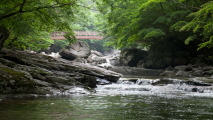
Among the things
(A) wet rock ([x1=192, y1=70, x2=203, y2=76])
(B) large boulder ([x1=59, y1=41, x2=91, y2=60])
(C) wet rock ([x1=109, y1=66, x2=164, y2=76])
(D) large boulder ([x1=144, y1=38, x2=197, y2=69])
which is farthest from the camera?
(B) large boulder ([x1=59, y1=41, x2=91, y2=60])

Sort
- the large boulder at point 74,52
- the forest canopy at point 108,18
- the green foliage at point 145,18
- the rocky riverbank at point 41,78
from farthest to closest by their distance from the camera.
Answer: the large boulder at point 74,52 → the green foliage at point 145,18 → the forest canopy at point 108,18 → the rocky riverbank at point 41,78

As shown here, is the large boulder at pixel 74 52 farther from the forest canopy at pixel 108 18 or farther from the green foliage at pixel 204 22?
the green foliage at pixel 204 22

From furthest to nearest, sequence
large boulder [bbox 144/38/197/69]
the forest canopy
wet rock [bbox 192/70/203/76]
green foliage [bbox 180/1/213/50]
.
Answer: large boulder [bbox 144/38/197/69] → wet rock [bbox 192/70/203/76] → green foliage [bbox 180/1/213/50] → the forest canopy

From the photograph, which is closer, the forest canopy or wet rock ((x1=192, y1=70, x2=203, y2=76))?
the forest canopy

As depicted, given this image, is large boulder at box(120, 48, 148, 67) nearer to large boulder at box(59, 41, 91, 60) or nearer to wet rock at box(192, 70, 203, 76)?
large boulder at box(59, 41, 91, 60)

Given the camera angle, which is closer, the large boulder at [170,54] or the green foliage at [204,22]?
the green foliage at [204,22]

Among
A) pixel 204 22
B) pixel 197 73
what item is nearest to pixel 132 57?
pixel 197 73

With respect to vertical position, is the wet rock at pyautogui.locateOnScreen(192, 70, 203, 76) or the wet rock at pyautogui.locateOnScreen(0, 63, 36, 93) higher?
the wet rock at pyautogui.locateOnScreen(192, 70, 203, 76)

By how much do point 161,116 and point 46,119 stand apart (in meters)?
1.98

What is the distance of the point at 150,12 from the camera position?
62.8 ft

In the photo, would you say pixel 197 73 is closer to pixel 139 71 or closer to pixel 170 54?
pixel 139 71

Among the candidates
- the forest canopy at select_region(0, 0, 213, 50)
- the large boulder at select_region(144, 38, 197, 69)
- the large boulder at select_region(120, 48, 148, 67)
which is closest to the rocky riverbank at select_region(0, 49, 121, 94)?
the forest canopy at select_region(0, 0, 213, 50)

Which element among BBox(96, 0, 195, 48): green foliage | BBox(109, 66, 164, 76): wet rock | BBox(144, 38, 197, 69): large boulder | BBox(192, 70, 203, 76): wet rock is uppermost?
BBox(96, 0, 195, 48): green foliage

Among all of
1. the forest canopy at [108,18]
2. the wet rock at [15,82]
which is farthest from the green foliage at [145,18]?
the wet rock at [15,82]
